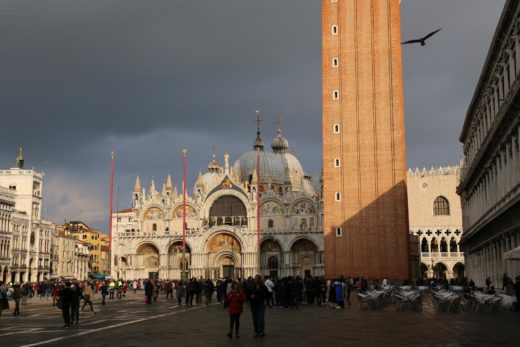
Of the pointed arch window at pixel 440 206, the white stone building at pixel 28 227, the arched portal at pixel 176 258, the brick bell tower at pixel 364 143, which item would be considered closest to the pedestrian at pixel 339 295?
the brick bell tower at pixel 364 143

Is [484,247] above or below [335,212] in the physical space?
below

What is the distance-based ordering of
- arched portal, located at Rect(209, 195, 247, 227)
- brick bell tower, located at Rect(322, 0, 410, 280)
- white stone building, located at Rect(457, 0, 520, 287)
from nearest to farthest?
white stone building, located at Rect(457, 0, 520, 287) → brick bell tower, located at Rect(322, 0, 410, 280) → arched portal, located at Rect(209, 195, 247, 227)

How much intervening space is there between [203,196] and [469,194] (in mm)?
34334

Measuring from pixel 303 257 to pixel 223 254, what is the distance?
30.1 ft

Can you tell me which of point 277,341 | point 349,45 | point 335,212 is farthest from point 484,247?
point 277,341

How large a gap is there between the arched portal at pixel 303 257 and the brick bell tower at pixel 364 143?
21.5 metres

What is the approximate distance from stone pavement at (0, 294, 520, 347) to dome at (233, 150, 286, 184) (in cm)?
6517

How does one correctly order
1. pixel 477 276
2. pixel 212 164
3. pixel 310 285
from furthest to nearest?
pixel 212 164 → pixel 477 276 → pixel 310 285

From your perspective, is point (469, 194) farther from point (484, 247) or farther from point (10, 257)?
point (10, 257)

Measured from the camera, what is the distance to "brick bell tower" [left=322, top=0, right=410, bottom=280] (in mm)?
47156

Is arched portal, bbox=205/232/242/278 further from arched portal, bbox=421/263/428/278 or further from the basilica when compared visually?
arched portal, bbox=421/263/428/278

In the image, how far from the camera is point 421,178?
73312 mm

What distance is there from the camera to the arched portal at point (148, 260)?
243 feet

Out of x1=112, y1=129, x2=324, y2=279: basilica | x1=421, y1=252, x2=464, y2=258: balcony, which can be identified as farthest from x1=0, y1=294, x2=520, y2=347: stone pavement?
x1=421, y1=252, x2=464, y2=258: balcony
